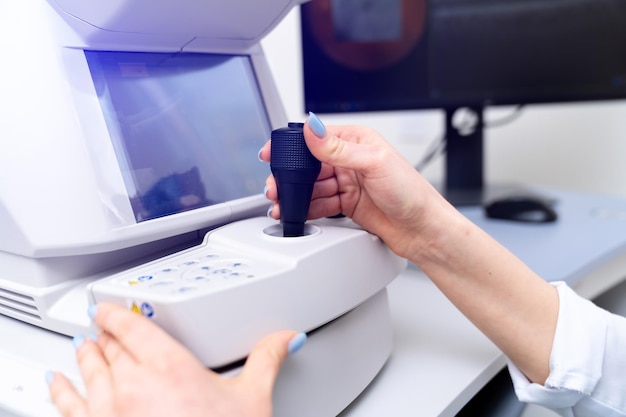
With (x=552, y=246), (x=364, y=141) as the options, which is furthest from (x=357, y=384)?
(x=552, y=246)

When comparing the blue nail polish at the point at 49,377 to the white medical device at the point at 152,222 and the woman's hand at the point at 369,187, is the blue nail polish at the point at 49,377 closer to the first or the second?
the white medical device at the point at 152,222

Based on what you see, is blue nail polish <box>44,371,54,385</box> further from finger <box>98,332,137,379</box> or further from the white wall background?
the white wall background

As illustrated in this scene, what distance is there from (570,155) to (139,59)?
1.22 meters

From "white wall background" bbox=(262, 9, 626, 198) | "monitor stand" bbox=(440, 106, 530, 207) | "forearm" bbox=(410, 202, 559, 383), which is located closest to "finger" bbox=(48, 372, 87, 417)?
"forearm" bbox=(410, 202, 559, 383)

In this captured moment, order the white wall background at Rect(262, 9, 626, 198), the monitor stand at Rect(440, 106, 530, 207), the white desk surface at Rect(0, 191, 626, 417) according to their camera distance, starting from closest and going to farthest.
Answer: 1. the white desk surface at Rect(0, 191, 626, 417)
2. the monitor stand at Rect(440, 106, 530, 207)
3. the white wall background at Rect(262, 9, 626, 198)

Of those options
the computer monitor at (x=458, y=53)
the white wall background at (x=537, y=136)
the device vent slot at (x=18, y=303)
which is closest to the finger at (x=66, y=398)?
the device vent slot at (x=18, y=303)

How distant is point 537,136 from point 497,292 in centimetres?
102

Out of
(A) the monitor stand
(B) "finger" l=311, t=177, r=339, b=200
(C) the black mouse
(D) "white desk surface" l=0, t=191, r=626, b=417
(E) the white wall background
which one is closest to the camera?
(D) "white desk surface" l=0, t=191, r=626, b=417

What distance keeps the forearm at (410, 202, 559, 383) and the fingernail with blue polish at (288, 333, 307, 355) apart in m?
A: 0.20

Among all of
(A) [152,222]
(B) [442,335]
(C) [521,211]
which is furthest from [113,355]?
(C) [521,211]

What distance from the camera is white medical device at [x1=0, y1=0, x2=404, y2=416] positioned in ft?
1.20

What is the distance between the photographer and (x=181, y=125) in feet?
1.67

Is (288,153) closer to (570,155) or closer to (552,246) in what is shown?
(552,246)

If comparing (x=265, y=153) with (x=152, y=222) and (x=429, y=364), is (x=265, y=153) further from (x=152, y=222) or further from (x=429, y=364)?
(x=429, y=364)
